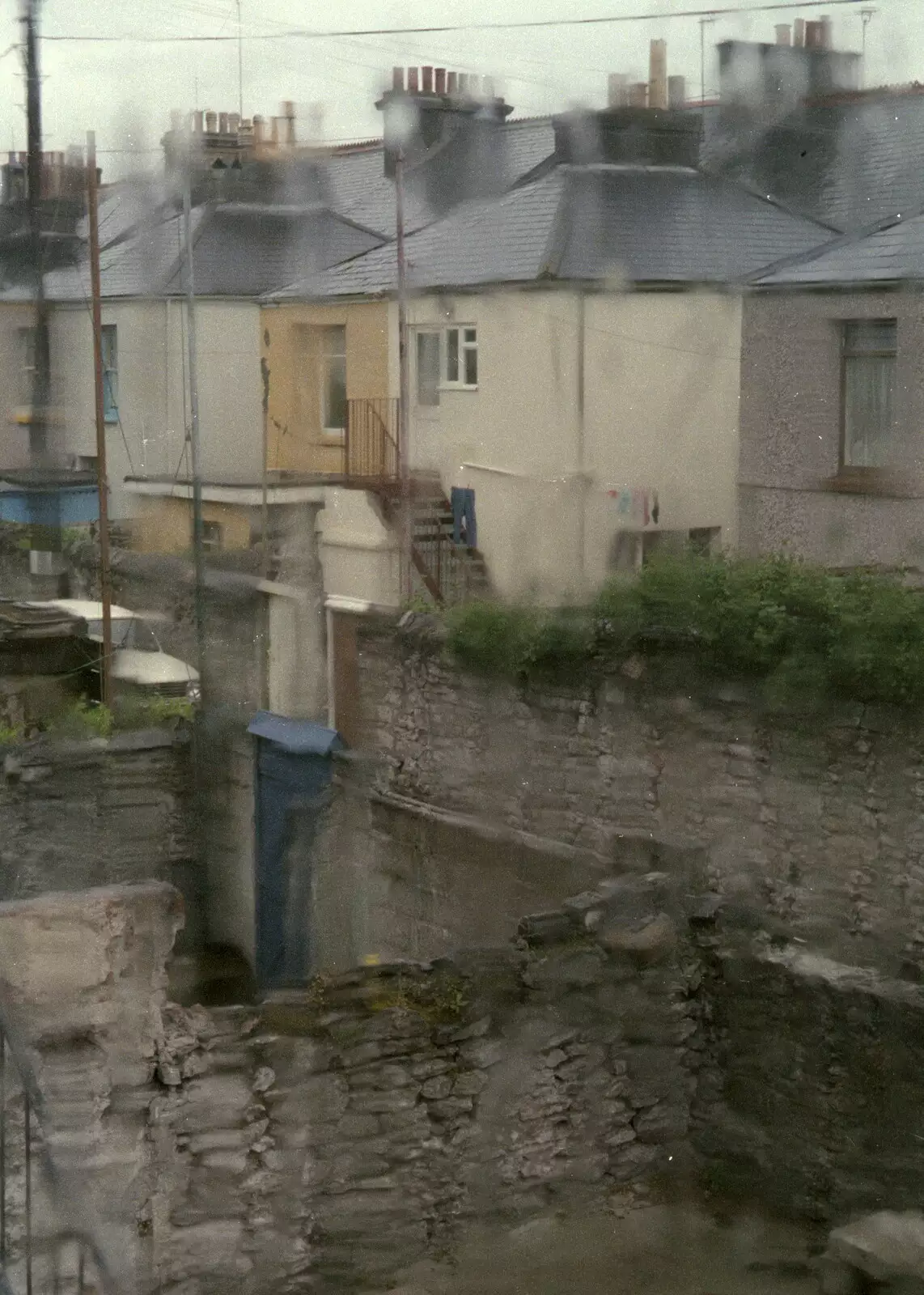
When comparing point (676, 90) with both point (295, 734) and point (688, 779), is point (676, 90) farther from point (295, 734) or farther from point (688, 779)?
point (295, 734)

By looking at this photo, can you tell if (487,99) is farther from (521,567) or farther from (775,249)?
(521,567)

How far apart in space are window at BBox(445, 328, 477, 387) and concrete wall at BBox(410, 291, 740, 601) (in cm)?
2

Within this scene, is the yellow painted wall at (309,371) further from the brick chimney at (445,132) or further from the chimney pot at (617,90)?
the chimney pot at (617,90)

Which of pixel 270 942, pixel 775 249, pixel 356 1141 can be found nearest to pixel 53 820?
pixel 270 942

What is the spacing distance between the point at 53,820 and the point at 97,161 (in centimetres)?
159

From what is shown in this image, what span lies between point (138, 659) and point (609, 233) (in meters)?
1.55

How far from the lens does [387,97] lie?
3.15 metres

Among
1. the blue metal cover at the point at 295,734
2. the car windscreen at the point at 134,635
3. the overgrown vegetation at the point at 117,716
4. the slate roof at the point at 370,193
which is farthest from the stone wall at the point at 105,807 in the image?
the slate roof at the point at 370,193

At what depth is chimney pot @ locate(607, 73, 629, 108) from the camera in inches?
Answer: 115

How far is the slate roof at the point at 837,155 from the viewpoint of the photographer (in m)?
2.81

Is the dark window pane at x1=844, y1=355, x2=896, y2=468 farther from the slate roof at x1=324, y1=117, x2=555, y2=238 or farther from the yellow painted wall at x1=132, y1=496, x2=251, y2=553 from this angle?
the yellow painted wall at x1=132, y1=496, x2=251, y2=553

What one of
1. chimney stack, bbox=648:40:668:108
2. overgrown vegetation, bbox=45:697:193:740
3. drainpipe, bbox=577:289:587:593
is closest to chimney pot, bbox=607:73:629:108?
chimney stack, bbox=648:40:668:108

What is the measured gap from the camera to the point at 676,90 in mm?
2904

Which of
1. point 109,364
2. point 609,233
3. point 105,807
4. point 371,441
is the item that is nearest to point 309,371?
point 371,441
